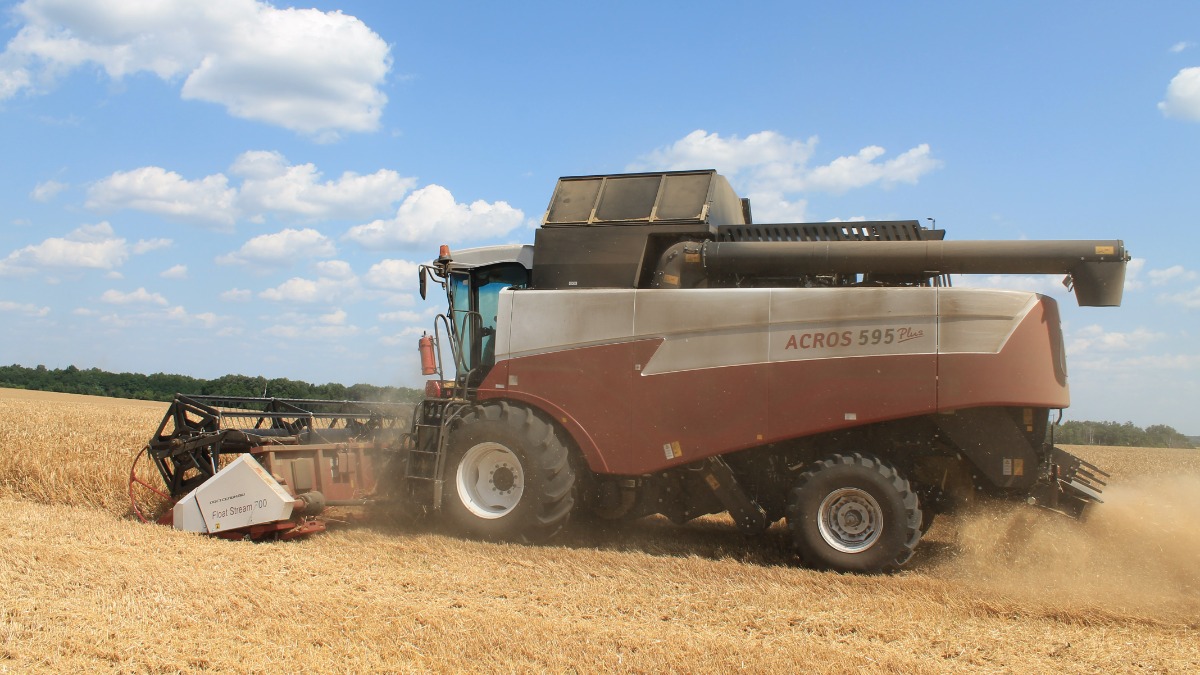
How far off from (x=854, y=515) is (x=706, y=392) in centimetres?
150

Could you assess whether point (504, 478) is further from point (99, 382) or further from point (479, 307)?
point (99, 382)

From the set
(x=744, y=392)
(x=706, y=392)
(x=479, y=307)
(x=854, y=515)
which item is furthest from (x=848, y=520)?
(x=479, y=307)

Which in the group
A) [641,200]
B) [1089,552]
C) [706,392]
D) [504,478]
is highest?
[641,200]

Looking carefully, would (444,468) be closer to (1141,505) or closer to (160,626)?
(160,626)

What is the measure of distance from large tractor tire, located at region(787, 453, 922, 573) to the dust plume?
2.04ft

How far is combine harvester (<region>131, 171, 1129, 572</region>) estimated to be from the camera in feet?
22.6

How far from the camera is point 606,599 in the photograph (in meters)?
5.88

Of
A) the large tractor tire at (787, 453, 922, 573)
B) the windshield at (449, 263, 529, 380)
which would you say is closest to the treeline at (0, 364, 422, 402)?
the windshield at (449, 263, 529, 380)

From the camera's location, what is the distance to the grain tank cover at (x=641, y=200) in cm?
816

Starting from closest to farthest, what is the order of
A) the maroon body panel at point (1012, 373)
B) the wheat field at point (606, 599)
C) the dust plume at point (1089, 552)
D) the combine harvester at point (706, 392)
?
the wheat field at point (606, 599)
the dust plume at point (1089, 552)
the maroon body panel at point (1012, 373)
the combine harvester at point (706, 392)

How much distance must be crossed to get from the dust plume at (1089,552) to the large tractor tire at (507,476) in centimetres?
327

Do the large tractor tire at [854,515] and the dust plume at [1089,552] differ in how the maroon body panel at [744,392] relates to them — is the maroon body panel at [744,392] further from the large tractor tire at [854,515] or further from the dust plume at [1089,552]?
the dust plume at [1089,552]

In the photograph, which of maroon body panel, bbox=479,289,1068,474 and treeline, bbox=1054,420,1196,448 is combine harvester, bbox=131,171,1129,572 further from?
treeline, bbox=1054,420,1196,448

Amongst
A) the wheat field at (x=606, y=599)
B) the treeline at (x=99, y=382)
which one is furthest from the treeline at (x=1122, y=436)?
the treeline at (x=99, y=382)
